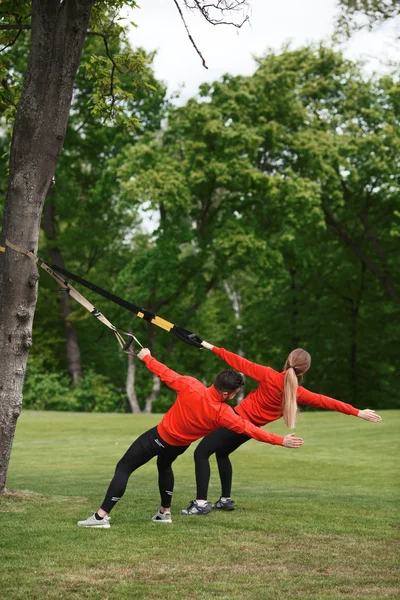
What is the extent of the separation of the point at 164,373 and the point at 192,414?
1.52 feet

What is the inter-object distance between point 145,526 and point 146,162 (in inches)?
1124

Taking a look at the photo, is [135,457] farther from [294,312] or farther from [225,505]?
[294,312]

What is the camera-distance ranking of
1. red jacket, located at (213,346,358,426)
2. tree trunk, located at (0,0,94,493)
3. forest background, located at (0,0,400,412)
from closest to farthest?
red jacket, located at (213,346,358,426)
tree trunk, located at (0,0,94,493)
forest background, located at (0,0,400,412)

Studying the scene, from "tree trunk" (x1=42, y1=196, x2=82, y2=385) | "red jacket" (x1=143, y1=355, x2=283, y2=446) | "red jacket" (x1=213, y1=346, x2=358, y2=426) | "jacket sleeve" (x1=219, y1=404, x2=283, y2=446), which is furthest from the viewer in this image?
"tree trunk" (x1=42, y1=196, x2=82, y2=385)

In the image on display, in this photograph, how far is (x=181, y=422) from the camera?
8.20 metres

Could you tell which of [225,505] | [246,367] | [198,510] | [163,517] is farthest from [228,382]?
[225,505]

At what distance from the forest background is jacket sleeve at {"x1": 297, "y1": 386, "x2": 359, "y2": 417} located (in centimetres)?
2346

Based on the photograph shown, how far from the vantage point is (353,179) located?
3903 cm

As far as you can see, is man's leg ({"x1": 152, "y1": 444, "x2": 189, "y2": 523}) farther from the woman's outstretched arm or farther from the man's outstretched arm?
the woman's outstretched arm

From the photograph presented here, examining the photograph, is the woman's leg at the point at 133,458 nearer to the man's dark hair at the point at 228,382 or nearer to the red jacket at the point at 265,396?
the man's dark hair at the point at 228,382

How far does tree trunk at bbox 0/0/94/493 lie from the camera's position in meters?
9.85

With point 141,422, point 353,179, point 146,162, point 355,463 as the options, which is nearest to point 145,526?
point 355,463

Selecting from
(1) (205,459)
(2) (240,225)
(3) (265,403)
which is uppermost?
(2) (240,225)

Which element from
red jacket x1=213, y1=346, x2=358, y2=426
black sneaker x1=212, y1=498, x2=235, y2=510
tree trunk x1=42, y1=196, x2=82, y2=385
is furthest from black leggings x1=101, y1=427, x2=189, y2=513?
tree trunk x1=42, y1=196, x2=82, y2=385
